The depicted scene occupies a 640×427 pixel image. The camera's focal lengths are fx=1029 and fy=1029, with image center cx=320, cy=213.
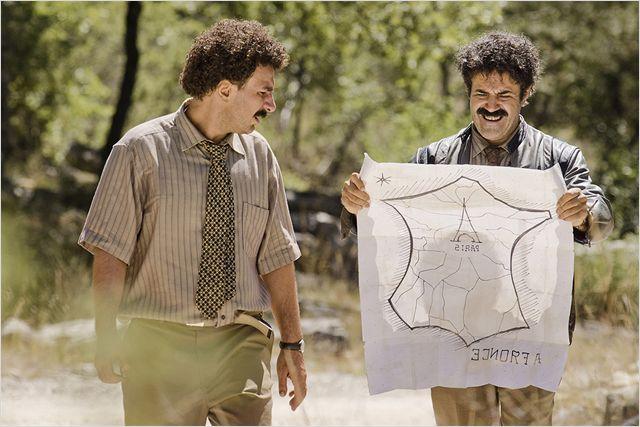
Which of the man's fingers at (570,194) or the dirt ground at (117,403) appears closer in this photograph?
the man's fingers at (570,194)

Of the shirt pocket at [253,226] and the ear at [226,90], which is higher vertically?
the ear at [226,90]

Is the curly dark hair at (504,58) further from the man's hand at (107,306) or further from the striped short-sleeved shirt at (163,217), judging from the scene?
the man's hand at (107,306)

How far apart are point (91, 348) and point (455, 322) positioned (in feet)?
20.6

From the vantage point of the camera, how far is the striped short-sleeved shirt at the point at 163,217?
3273 millimetres

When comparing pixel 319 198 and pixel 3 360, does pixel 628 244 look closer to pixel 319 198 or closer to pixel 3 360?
pixel 319 198

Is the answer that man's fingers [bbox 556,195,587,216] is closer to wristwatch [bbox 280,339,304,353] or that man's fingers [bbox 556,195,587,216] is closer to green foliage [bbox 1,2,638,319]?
wristwatch [bbox 280,339,304,353]

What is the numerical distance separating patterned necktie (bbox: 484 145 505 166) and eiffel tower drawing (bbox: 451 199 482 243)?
212mm

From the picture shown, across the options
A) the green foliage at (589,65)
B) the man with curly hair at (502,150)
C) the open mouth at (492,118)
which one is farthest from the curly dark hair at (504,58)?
the green foliage at (589,65)

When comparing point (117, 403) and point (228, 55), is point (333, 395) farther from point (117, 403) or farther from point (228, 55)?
point (228, 55)

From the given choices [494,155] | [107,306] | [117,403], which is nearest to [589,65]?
[117,403]

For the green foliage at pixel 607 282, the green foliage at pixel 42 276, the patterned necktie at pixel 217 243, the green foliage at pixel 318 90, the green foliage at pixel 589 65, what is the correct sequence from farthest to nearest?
1. the green foliage at pixel 589 65
2. the green foliage at pixel 318 90
3. the green foliage at pixel 42 276
4. the green foliage at pixel 607 282
5. the patterned necktie at pixel 217 243

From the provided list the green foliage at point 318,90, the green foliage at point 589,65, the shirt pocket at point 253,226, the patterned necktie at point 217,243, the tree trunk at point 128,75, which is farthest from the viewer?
the green foliage at point 589,65

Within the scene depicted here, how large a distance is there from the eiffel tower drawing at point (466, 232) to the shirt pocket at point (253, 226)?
670mm

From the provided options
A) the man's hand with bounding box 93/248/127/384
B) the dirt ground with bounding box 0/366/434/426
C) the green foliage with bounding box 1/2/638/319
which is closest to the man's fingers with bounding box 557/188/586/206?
the man's hand with bounding box 93/248/127/384
